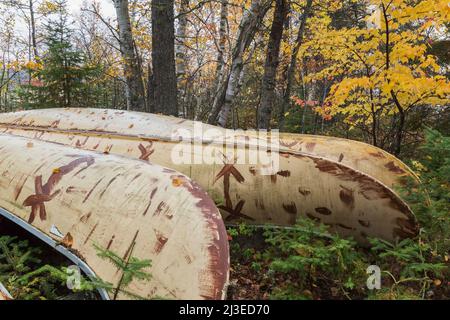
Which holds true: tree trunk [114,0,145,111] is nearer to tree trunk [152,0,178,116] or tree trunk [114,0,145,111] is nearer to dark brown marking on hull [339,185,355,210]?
tree trunk [152,0,178,116]

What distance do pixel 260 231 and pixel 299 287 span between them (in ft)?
3.04

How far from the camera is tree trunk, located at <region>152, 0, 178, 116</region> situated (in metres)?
6.22

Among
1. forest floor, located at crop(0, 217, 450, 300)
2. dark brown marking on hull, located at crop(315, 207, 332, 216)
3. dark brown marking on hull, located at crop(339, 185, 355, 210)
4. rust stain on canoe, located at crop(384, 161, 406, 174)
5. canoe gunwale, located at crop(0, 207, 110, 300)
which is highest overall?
rust stain on canoe, located at crop(384, 161, 406, 174)

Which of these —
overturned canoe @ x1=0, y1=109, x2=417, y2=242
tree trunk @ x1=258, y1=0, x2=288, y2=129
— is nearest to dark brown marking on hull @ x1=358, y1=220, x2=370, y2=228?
overturned canoe @ x1=0, y1=109, x2=417, y2=242

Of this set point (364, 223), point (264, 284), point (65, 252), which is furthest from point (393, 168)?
point (65, 252)

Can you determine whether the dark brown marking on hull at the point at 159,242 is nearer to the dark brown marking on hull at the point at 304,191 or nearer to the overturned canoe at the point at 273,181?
the overturned canoe at the point at 273,181

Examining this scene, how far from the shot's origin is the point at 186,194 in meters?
2.40

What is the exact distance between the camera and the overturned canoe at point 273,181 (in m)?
2.82

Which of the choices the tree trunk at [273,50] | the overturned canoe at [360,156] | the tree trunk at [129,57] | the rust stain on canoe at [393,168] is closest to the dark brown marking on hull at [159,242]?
the overturned canoe at [360,156]

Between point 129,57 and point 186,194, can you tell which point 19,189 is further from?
point 129,57

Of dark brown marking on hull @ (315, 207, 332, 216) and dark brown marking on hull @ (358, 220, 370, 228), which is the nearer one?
dark brown marking on hull @ (358, 220, 370, 228)

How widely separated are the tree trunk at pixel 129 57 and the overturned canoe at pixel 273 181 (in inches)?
138

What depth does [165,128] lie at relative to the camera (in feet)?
14.5
